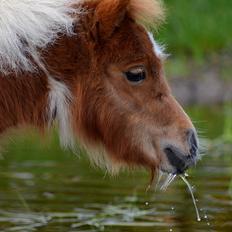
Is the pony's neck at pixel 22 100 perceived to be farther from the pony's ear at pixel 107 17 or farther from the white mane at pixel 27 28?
the pony's ear at pixel 107 17

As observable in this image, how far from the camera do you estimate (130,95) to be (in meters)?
6.77

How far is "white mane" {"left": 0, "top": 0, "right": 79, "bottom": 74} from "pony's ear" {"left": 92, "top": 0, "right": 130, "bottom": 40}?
0.52 ft

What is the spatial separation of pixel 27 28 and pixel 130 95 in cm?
77

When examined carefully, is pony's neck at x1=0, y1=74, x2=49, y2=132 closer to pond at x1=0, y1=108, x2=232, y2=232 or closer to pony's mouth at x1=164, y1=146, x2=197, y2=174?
pond at x1=0, y1=108, x2=232, y2=232

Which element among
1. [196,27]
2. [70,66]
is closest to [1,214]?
[70,66]

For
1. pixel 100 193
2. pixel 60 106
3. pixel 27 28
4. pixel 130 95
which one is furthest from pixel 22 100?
pixel 100 193

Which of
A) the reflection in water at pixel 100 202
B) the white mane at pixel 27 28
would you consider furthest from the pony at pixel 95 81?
the reflection in water at pixel 100 202

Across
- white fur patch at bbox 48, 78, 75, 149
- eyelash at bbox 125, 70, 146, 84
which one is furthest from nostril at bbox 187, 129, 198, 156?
white fur patch at bbox 48, 78, 75, 149

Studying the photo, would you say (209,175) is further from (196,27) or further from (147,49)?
(196,27)

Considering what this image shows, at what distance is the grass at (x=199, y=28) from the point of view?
17.8m

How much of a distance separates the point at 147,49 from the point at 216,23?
11188 millimetres

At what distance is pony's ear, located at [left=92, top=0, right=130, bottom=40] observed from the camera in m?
6.61

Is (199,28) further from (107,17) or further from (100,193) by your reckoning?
(107,17)

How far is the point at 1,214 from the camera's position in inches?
328
